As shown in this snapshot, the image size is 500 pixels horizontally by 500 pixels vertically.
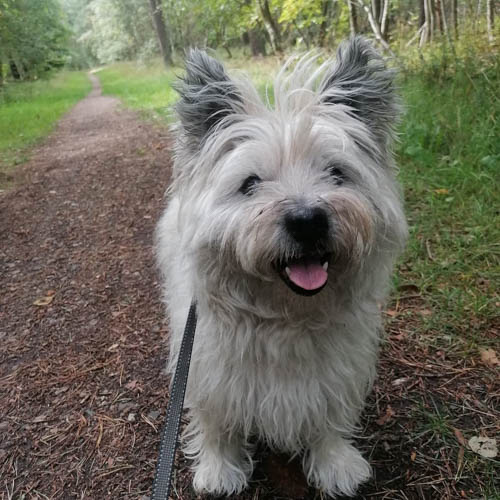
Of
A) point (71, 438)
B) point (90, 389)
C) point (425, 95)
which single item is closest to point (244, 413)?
point (71, 438)

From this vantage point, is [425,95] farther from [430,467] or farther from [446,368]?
[430,467]

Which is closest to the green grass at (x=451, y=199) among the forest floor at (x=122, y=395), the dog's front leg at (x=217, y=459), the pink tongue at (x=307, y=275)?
the forest floor at (x=122, y=395)

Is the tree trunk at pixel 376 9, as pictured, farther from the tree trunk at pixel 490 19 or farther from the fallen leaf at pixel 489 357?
the fallen leaf at pixel 489 357

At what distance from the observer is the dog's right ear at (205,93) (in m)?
2.07

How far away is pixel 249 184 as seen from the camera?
6.33 ft

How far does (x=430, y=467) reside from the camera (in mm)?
2426

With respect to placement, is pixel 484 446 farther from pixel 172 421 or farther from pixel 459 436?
pixel 172 421

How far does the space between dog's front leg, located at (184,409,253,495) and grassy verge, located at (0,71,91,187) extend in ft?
23.3

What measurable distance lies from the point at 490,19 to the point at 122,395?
637cm

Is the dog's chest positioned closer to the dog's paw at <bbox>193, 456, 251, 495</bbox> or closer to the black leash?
the black leash

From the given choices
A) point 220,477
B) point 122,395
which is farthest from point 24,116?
point 220,477

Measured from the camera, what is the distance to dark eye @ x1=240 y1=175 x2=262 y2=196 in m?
1.91

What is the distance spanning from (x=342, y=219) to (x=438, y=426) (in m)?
1.61

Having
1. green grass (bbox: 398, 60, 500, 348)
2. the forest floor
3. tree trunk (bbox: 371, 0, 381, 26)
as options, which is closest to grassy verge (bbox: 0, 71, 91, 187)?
→ the forest floor
